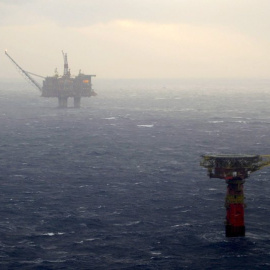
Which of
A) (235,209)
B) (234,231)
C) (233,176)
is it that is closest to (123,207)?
(235,209)

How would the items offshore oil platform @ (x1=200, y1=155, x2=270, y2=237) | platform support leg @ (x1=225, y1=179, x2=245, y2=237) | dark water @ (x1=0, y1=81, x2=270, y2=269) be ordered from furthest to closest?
platform support leg @ (x1=225, y1=179, x2=245, y2=237) < offshore oil platform @ (x1=200, y1=155, x2=270, y2=237) < dark water @ (x1=0, y1=81, x2=270, y2=269)

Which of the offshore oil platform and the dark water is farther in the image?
the offshore oil platform

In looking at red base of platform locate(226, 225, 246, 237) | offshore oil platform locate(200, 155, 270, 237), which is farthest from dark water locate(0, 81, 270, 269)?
offshore oil platform locate(200, 155, 270, 237)

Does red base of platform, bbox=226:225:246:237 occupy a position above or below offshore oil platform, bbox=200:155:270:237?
below

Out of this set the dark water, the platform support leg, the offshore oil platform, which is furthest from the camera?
the platform support leg

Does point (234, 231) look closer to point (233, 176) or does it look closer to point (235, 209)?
point (235, 209)

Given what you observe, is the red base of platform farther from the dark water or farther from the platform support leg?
the dark water

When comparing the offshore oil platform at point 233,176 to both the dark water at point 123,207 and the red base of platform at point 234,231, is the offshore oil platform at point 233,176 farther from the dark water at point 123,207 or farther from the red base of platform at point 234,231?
the dark water at point 123,207

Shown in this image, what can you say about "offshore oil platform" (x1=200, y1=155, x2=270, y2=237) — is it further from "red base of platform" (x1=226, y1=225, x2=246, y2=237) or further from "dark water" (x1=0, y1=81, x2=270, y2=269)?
"dark water" (x1=0, y1=81, x2=270, y2=269)

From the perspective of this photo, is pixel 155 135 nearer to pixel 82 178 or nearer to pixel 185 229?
pixel 82 178
